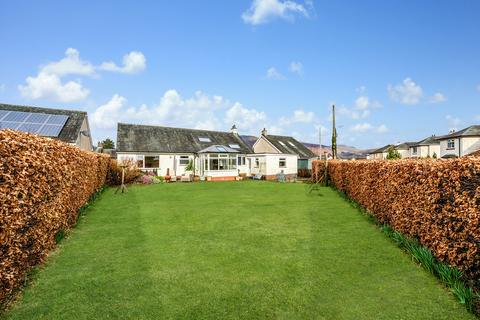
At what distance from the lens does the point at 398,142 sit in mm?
84000

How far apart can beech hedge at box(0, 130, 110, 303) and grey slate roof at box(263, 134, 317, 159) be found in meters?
35.2

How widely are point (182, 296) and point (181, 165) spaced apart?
30.1 metres

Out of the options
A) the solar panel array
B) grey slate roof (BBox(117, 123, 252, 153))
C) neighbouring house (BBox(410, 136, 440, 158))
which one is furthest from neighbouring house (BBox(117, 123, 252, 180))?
neighbouring house (BBox(410, 136, 440, 158))

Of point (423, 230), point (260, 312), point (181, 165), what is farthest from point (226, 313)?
point (181, 165)

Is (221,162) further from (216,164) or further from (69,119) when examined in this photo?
(69,119)

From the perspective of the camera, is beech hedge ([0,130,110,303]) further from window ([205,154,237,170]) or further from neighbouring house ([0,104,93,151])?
window ([205,154,237,170])

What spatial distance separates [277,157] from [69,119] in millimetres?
24610

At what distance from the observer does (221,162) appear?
33.4 m

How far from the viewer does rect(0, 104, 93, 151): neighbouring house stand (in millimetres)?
20264

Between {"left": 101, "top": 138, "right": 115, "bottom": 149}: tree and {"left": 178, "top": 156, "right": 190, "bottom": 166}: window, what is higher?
{"left": 101, "top": 138, "right": 115, "bottom": 149}: tree

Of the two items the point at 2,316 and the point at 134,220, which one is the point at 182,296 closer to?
the point at 2,316

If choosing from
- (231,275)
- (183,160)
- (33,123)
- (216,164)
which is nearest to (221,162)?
(216,164)

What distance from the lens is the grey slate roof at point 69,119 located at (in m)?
23.2

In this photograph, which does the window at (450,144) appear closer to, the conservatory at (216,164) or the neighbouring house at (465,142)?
the neighbouring house at (465,142)
